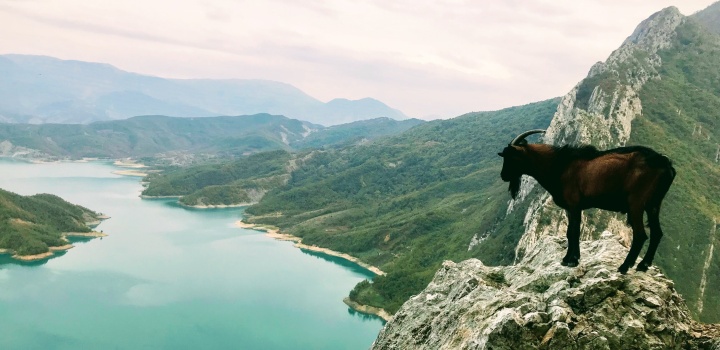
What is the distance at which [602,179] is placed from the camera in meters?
11.0

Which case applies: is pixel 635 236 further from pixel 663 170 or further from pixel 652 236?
pixel 663 170

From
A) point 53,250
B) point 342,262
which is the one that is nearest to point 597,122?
point 342,262

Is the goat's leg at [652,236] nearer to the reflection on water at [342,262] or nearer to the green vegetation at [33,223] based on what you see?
the reflection on water at [342,262]

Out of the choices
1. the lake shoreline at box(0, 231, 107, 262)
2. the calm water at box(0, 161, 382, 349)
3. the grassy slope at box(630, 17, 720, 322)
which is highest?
the grassy slope at box(630, 17, 720, 322)

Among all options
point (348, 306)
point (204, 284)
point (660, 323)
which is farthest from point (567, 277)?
point (204, 284)

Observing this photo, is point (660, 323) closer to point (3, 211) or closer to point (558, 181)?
point (558, 181)

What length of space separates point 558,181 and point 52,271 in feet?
506

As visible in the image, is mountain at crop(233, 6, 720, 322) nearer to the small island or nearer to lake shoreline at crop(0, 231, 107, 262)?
lake shoreline at crop(0, 231, 107, 262)

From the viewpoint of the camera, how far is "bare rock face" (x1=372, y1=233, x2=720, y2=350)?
917 centimetres

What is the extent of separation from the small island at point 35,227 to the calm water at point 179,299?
230 inches

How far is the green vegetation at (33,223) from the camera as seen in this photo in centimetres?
15662

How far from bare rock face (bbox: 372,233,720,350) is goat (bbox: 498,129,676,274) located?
0.59 m

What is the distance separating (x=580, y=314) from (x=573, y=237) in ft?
8.12

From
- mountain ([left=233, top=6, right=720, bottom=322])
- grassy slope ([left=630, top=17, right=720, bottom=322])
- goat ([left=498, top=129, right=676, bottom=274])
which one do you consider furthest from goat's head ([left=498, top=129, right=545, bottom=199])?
grassy slope ([left=630, top=17, right=720, bottom=322])
